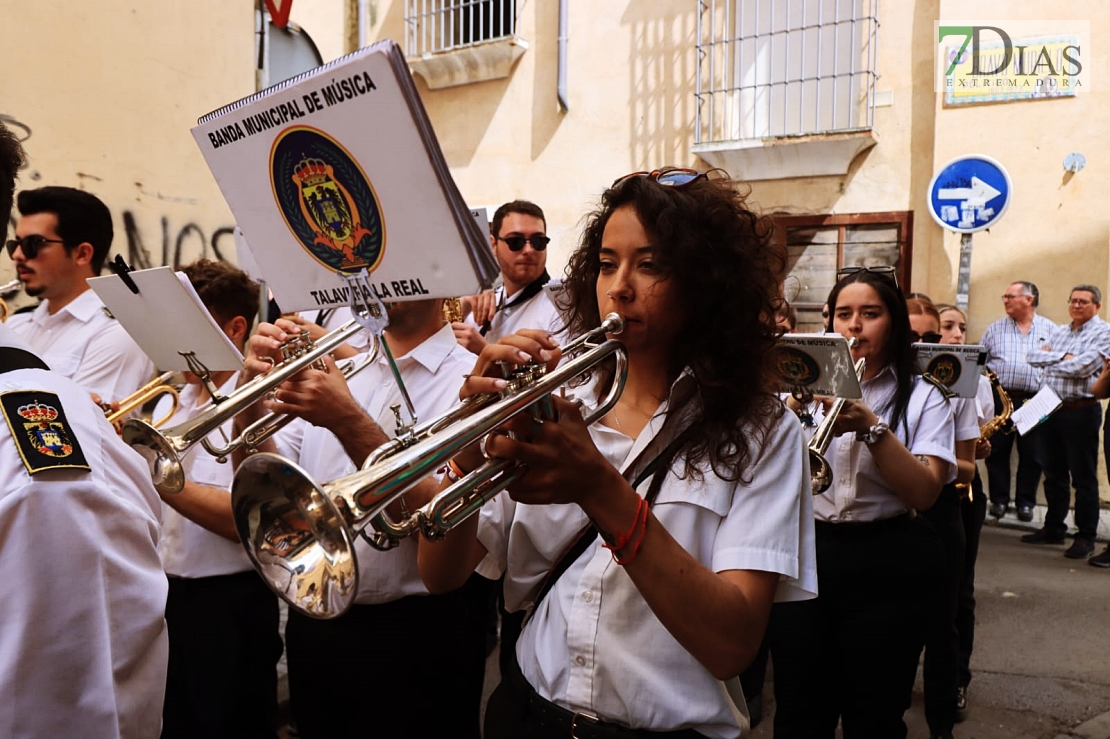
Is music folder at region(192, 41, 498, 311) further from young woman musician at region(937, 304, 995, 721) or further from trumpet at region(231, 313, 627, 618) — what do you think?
young woman musician at region(937, 304, 995, 721)

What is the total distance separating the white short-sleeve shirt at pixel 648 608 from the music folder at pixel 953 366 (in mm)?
2057

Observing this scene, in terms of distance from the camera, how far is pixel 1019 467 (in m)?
8.91

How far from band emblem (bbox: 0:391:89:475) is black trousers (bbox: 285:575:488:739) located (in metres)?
1.31

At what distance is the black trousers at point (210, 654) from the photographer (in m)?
3.02

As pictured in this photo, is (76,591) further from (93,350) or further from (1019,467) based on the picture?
(1019,467)

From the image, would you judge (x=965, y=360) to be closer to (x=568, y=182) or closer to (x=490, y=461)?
(x=490, y=461)

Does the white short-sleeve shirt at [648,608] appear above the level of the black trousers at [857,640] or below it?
above

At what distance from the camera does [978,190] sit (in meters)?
9.25

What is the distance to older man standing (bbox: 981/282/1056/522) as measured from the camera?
8.75 m

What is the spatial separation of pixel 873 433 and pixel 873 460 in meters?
0.18

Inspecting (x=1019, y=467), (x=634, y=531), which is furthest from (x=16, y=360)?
(x=1019, y=467)

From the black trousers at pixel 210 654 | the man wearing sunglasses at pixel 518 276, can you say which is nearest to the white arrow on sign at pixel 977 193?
the man wearing sunglasses at pixel 518 276

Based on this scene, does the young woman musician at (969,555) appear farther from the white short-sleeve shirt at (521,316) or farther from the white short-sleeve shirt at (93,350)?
the white short-sleeve shirt at (93,350)

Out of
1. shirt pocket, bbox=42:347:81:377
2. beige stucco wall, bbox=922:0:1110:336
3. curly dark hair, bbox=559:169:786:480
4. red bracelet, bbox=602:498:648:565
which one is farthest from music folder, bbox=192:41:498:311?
beige stucco wall, bbox=922:0:1110:336
